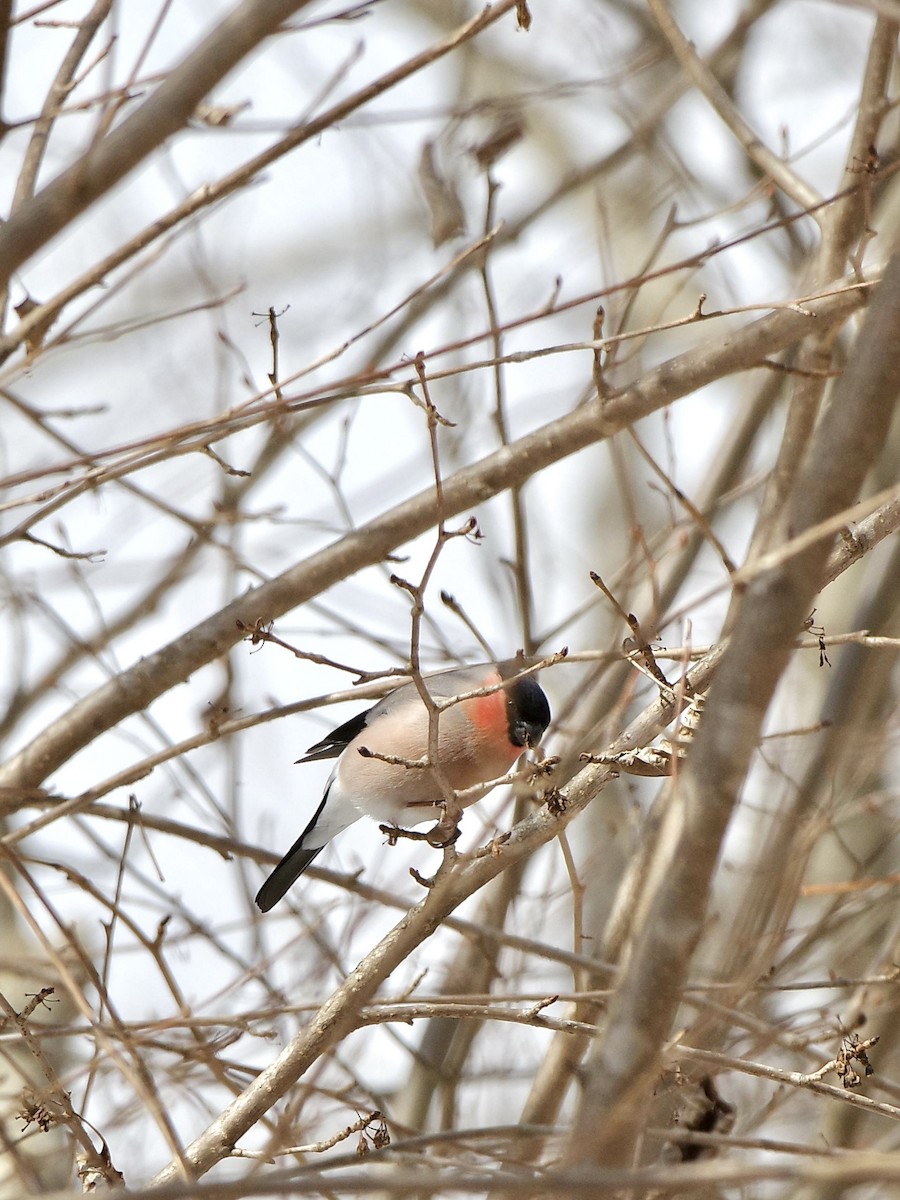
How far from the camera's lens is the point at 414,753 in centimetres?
370

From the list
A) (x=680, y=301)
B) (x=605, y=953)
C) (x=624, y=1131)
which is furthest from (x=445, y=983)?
(x=680, y=301)

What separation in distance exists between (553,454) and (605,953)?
4.93 feet

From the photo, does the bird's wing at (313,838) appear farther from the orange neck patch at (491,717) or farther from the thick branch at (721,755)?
the thick branch at (721,755)

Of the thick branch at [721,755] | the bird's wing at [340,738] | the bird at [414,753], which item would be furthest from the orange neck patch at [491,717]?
the thick branch at [721,755]

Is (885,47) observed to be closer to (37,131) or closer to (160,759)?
(37,131)

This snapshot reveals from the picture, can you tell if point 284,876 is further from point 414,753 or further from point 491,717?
point 491,717

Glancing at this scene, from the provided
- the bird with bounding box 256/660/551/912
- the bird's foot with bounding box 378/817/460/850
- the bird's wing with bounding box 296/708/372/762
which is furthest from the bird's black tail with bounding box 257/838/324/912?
the bird's foot with bounding box 378/817/460/850

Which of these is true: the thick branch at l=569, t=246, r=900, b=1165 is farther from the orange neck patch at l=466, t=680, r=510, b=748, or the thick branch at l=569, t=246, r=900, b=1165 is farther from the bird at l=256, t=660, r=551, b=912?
the orange neck patch at l=466, t=680, r=510, b=748

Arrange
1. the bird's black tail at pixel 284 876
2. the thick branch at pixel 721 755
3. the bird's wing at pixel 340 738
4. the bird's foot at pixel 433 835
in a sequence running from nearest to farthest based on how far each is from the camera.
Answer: the thick branch at pixel 721 755 < the bird's foot at pixel 433 835 < the bird's black tail at pixel 284 876 < the bird's wing at pixel 340 738

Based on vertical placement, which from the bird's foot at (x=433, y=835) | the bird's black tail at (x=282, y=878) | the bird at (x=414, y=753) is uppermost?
the bird at (x=414, y=753)

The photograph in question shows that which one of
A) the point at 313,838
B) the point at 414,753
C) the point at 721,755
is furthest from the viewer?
the point at 313,838

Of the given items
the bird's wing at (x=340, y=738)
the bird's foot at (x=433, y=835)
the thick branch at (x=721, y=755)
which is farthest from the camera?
the bird's wing at (x=340, y=738)

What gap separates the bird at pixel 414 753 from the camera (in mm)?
3691

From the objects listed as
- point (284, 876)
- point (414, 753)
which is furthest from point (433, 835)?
point (284, 876)
